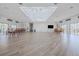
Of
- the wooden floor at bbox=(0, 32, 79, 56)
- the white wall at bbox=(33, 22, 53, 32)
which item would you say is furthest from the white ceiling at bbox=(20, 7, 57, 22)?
the wooden floor at bbox=(0, 32, 79, 56)

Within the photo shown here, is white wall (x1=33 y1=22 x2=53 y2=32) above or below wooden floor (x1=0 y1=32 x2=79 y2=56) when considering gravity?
above

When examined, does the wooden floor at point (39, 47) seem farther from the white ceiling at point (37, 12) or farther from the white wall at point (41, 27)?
the white ceiling at point (37, 12)

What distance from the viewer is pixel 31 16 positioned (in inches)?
92.2

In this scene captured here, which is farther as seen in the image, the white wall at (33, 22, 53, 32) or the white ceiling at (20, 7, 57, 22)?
the white wall at (33, 22, 53, 32)

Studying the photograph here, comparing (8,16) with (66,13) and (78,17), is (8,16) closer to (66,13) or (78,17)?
(66,13)

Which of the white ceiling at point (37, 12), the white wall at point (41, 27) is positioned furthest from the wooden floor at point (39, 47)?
the white ceiling at point (37, 12)

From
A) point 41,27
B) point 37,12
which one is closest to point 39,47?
point 41,27

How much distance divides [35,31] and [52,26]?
13.9 inches

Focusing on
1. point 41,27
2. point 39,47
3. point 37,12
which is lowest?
point 39,47

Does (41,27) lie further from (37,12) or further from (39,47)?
(39,47)

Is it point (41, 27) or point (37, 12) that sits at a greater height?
point (37, 12)

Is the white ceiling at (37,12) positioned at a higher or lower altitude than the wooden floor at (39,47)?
higher

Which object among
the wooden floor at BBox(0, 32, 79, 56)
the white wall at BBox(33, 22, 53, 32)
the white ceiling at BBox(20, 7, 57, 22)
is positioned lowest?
the wooden floor at BBox(0, 32, 79, 56)

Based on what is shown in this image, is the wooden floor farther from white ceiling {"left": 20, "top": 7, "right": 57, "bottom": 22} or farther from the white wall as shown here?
white ceiling {"left": 20, "top": 7, "right": 57, "bottom": 22}
